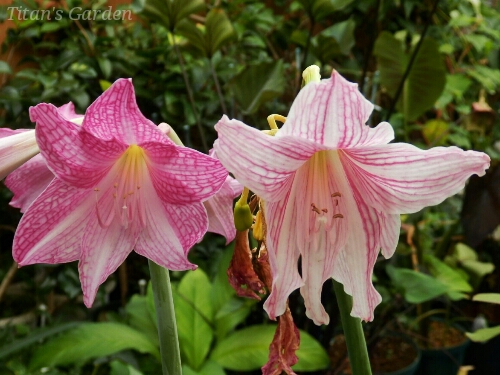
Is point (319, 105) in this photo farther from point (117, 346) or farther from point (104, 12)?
point (104, 12)

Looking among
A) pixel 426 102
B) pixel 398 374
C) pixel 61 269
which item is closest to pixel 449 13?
pixel 426 102

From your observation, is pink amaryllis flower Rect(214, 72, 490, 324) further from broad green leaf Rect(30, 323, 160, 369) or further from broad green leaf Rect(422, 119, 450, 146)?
broad green leaf Rect(422, 119, 450, 146)

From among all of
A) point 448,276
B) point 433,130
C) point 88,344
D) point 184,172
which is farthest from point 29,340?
point 433,130

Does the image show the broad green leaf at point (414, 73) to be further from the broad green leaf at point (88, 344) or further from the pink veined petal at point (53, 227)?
the pink veined petal at point (53, 227)

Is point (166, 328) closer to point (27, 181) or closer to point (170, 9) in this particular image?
point (27, 181)

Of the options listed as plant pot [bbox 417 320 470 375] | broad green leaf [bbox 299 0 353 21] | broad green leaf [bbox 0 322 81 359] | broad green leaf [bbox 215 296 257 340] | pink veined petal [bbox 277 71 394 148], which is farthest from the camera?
plant pot [bbox 417 320 470 375]

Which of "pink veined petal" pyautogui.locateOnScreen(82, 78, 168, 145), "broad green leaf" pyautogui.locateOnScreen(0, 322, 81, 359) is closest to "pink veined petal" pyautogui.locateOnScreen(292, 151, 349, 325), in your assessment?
"pink veined petal" pyautogui.locateOnScreen(82, 78, 168, 145)
